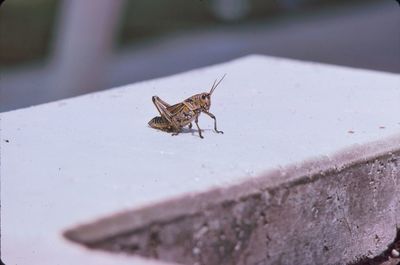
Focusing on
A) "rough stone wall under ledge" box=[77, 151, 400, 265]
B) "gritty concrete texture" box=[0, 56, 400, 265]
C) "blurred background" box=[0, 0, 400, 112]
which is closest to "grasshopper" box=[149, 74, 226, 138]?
"gritty concrete texture" box=[0, 56, 400, 265]

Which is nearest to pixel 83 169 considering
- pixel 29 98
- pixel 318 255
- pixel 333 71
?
pixel 318 255

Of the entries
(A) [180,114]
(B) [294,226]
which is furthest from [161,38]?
(B) [294,226]

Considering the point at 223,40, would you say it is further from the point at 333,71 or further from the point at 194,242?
the point at 194,242

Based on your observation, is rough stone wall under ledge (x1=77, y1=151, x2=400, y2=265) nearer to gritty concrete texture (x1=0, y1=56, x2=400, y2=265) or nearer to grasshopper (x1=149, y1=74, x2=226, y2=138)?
gritty concrete texture (x1=0, y1=56, x2=400, y2=265)

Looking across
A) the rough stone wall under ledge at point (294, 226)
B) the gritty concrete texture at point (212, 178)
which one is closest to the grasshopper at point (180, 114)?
the gritty concrete texture at point (212, 178)

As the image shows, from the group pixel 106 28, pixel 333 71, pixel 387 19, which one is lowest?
pixel 387 19

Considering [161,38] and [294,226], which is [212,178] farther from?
[161,38]
